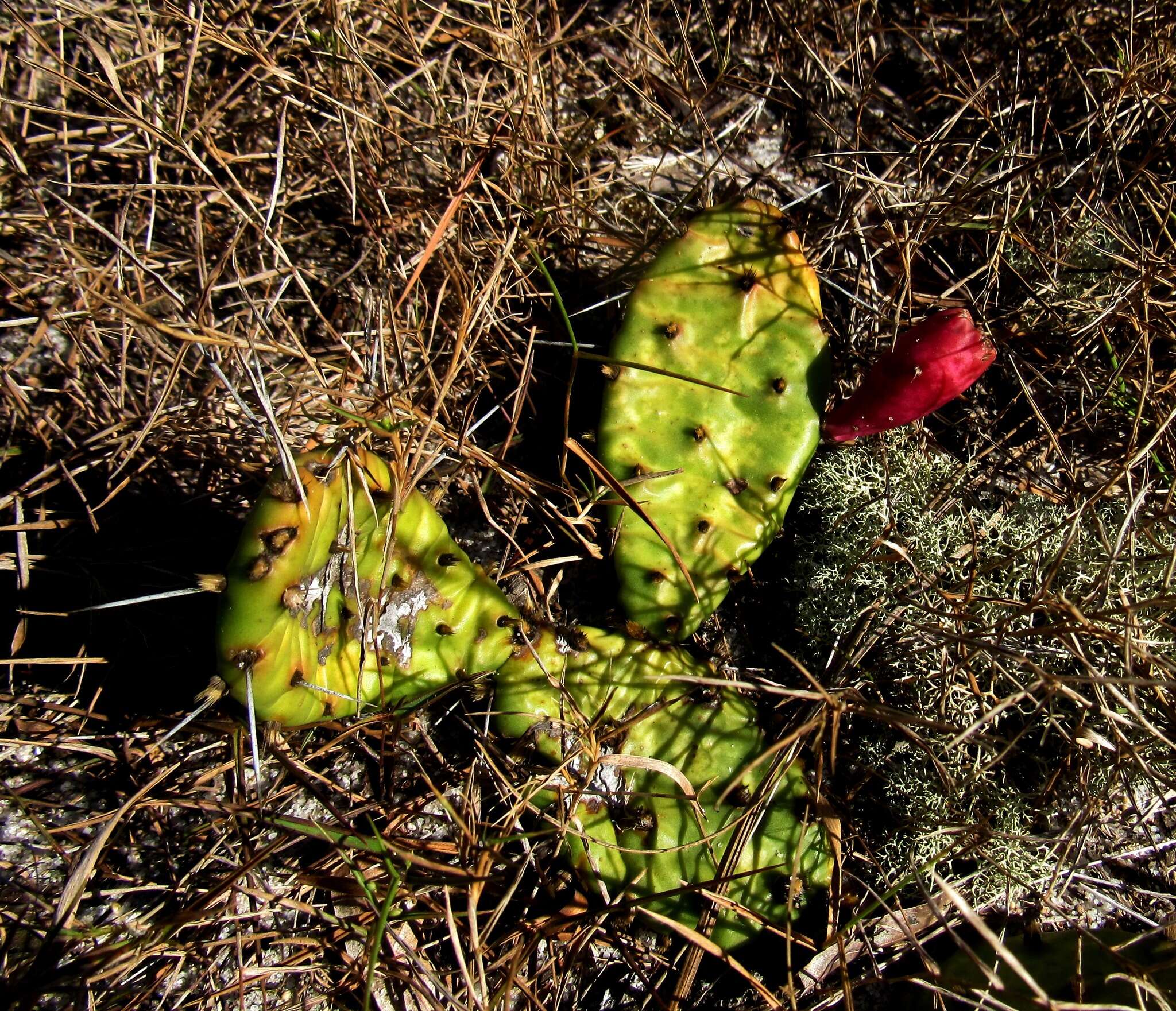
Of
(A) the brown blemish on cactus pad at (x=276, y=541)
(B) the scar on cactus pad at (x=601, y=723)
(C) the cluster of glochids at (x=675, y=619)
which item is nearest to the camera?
(A) the brown blemish on cactus pad at (x=276, y=541)

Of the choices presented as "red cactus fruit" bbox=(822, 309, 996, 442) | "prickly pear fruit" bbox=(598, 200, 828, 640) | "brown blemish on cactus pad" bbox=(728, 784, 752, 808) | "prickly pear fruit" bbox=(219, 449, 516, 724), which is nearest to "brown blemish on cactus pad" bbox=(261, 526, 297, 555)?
"prickly pear fruit" bbox=(219, 449, 516, 724)

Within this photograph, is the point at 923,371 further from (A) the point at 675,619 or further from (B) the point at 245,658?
(B) the point at 245,658

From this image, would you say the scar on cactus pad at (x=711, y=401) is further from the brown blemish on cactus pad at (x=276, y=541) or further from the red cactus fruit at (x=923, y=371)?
the brown blemish on cactus pad at (x=276, y=541)

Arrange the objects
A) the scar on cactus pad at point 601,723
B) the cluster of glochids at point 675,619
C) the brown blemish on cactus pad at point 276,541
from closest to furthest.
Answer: the brown blemish on cactus pad at point 276,541, the scar on cactus pad at point 601,723, the cluster of glochids at point 675,619

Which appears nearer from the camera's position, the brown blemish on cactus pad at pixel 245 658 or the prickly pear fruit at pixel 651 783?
the brown blemish on cactus pad at pixel 245 658

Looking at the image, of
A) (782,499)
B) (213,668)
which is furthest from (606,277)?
(213,668)

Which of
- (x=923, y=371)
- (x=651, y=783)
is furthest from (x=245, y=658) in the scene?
(x=923, y=371)

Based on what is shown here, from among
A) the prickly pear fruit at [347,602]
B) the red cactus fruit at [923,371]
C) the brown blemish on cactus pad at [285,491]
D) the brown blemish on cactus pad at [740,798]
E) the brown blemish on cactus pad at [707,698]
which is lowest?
the brown blemish on cactus pad at [740,798]

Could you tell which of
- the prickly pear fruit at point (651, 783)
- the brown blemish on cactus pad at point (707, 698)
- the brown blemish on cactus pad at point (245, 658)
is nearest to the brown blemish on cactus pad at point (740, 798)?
the prickly pear fruit at point (651, 783)
